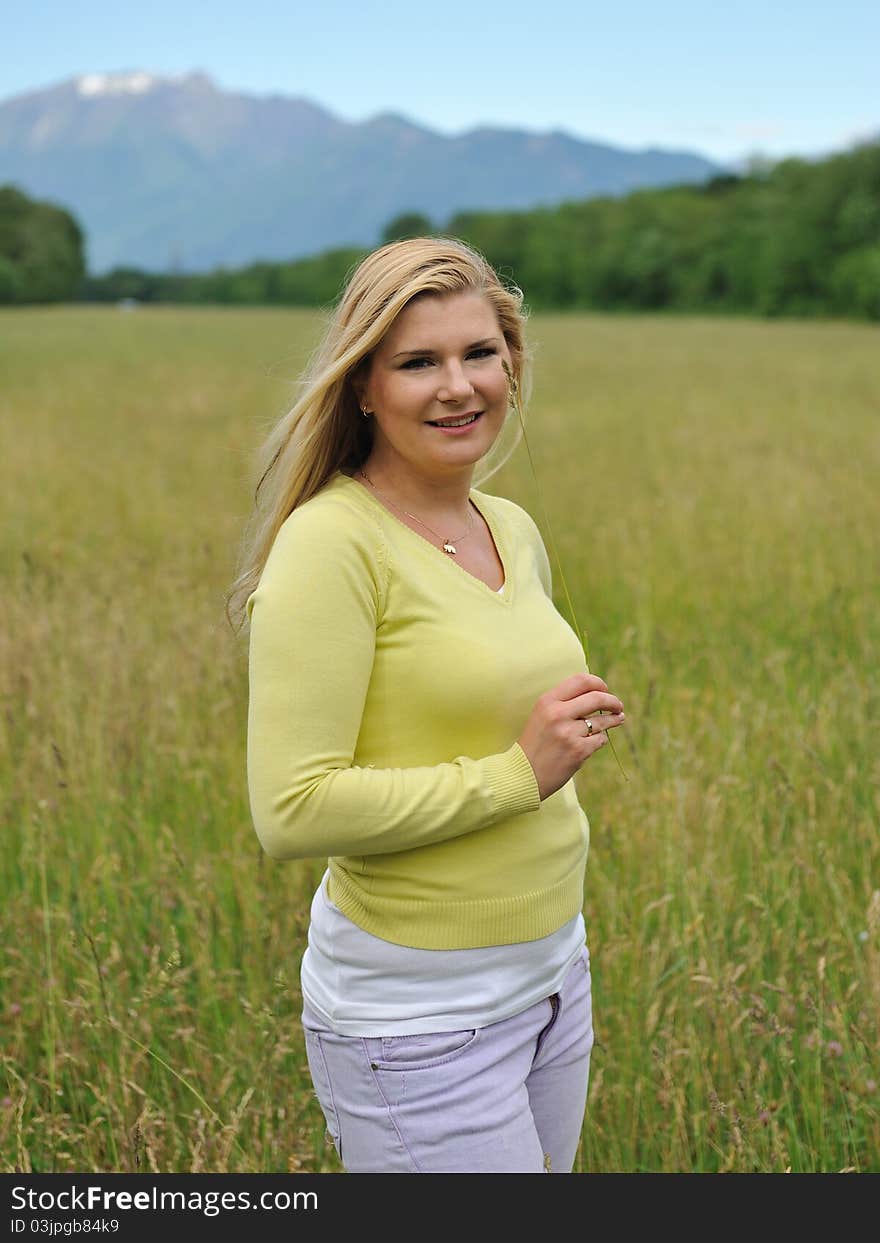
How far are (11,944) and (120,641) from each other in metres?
1.99

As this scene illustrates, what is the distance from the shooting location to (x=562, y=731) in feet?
5.30

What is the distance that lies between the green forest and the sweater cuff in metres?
28.8

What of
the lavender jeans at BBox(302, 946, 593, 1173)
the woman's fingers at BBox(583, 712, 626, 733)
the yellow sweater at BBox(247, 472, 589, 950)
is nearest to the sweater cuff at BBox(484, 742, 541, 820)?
the yellow sweater at BBox(247, 472, 589, 950)

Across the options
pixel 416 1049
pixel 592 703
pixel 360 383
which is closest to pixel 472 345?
pixel 360 383

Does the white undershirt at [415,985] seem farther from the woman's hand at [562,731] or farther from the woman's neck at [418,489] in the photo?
the woman's neck at [418,489]

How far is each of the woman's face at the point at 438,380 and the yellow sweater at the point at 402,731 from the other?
11 cm

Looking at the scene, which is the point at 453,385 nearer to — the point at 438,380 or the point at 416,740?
the point at 438,380

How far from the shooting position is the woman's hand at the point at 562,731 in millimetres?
1619

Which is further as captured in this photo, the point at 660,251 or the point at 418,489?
the point at 660,251

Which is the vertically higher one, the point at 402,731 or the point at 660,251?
the point at 660,251

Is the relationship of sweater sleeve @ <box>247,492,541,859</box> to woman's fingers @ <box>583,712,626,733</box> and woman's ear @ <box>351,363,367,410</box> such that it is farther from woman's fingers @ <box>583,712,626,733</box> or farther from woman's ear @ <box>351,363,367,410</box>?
woman's ear @ <box>351,363,367,410</box>

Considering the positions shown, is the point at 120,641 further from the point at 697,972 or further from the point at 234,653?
the point at 697,972

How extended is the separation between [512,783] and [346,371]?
645 mm

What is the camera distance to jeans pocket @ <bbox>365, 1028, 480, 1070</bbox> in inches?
64.0
